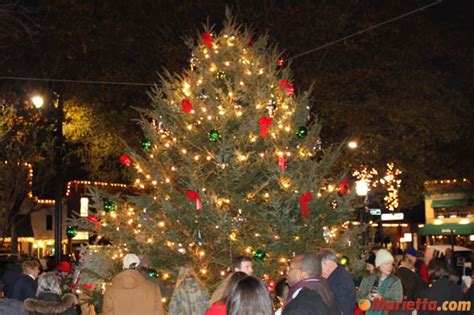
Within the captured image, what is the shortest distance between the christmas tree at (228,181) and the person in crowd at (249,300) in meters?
6.18

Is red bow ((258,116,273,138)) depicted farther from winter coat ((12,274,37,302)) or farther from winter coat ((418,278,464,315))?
winter coat ((12,274,37,302))

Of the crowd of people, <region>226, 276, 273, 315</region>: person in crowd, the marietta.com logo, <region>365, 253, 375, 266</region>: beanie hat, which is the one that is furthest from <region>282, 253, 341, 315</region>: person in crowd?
<region>365, 253, 375, 266</region>: beanie hat

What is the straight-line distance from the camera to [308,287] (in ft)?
22.9

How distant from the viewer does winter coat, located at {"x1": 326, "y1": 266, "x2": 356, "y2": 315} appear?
10.4 metres

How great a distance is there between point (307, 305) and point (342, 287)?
409 cm

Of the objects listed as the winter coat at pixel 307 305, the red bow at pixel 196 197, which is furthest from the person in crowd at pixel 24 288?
the winter coat at pixel 307 305

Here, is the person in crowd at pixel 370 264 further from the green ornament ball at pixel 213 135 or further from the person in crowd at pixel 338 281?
the green ornament ball at pixel 213 135

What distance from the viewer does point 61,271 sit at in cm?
1825

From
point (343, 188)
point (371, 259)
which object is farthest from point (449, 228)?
point (343, 188)

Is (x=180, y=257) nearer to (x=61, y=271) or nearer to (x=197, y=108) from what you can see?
(x=197, y=108)

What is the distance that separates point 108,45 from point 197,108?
467 inches

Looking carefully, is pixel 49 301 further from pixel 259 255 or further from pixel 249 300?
pixel 249 300

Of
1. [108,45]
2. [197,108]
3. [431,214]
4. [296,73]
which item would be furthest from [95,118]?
[431,214]

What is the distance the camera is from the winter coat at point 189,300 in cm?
1019
